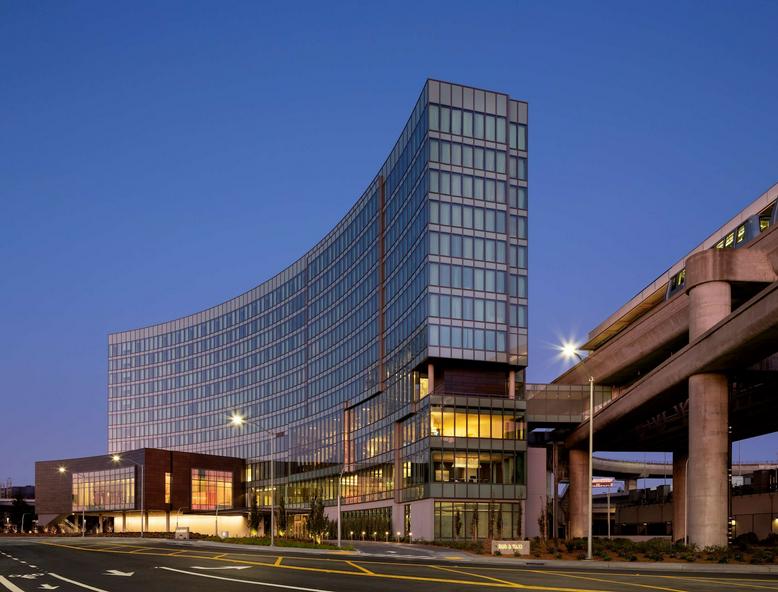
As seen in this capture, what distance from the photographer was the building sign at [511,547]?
144ft

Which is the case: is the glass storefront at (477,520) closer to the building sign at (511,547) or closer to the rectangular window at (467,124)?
the building sign at (511,547)

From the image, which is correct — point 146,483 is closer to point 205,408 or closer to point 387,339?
point 205,408

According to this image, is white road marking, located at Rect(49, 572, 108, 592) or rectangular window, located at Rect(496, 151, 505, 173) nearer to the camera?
white road marking, located at Rect(49, 572, 108, 592)

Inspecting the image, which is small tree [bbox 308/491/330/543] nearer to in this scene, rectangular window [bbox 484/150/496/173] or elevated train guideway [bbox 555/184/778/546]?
elevated train guideway [bbox 555/184/778/546]

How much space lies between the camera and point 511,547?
44.6 metres

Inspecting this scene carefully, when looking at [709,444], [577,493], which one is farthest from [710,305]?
[577,493]

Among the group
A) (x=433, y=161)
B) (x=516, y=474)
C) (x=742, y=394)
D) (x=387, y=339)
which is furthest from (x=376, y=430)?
(x=742, y=394)

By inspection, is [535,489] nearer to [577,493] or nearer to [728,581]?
[577,493]

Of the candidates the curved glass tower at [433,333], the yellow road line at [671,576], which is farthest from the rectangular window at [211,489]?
the yellow road line at [671,576]

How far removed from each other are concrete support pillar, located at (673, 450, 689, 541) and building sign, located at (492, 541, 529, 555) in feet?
151

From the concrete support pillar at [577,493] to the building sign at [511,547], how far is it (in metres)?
39.2

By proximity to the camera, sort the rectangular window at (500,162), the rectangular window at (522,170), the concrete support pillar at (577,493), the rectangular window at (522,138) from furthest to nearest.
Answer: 1. the concrete support pillar at (577,493)
2. the rectangular window at (522,138)
3. the rectangular window at (522,170)
4. the rectangular window at (500,162)

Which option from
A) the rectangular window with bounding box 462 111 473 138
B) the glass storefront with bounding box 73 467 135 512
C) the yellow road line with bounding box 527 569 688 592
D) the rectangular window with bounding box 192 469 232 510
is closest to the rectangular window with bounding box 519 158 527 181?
the rectangular window with bounding box 462 111 473 138

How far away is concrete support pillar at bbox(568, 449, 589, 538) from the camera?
82.8 metres
